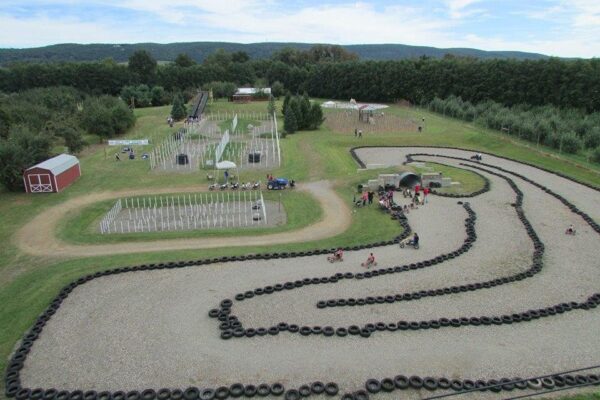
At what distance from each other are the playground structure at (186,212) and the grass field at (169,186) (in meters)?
1.65

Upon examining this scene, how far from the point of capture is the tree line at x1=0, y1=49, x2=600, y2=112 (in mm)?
75312

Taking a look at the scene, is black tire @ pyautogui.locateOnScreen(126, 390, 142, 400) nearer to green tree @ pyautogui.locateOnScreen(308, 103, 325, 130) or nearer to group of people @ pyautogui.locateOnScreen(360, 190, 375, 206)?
group of people @ pyautogui.locateOnScreen(360, 190, 375, 206)

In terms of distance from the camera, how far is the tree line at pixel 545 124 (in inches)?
2036

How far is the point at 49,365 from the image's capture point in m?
16.0

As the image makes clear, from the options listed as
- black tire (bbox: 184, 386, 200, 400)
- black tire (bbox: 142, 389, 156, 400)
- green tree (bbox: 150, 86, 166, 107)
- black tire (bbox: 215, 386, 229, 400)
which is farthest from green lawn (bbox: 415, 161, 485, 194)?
green tree (bbox: 150, 86, 166, 107)

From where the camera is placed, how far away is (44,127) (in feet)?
178

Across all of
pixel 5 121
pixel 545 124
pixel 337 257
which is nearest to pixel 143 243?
pixel 337 257

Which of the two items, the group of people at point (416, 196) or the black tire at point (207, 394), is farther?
the group of people at point (416, 196)

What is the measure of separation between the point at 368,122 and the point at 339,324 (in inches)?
2247

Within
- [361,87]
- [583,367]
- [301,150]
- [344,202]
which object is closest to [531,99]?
[361,87]

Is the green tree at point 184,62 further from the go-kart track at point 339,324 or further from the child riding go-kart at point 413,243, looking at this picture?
the child riding go-kart at point 413,243

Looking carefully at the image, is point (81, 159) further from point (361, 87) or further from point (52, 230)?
point (361, 87)

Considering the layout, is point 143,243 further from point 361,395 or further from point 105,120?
point 105,120

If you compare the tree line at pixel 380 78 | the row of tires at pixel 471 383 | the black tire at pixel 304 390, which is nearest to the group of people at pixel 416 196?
the row of tires at pixel 471 383
